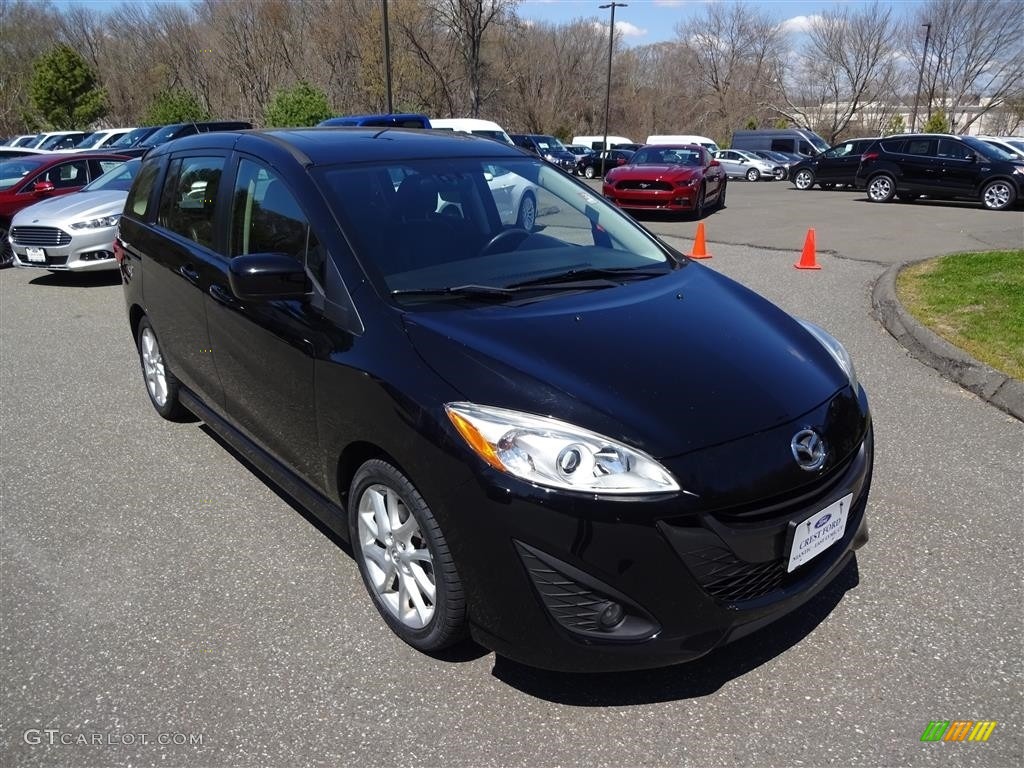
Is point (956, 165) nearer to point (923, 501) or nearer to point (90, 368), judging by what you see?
point (923, 501)

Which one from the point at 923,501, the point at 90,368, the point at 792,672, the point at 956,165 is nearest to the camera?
the point at 792,672

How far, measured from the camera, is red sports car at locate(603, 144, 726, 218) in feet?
52.0

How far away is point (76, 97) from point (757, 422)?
52.4m

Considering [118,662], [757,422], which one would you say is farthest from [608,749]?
[118,662]

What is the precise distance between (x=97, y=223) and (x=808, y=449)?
9734mm

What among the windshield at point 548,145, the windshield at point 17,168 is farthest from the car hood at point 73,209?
the windshield at point 548,145

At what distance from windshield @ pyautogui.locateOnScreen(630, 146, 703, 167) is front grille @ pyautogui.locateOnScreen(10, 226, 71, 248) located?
38.3 ft

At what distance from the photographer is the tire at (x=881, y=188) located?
2025cm

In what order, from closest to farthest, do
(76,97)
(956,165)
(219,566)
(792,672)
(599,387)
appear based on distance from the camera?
(599,387) < (792,672) < (219,566) < (956,165) < (76,97)

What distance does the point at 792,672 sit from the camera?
9.08ft

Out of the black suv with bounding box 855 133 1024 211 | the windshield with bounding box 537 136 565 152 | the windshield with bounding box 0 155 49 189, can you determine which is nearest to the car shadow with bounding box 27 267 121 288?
the windshield with bounding box 0 155 49 189

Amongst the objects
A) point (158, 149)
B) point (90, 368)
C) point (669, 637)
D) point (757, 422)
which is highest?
point (158, 149)

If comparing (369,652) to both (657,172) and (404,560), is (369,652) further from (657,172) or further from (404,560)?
(657,172)

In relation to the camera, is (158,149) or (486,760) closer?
(486,760)
